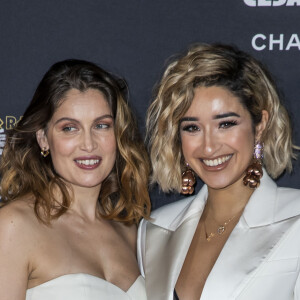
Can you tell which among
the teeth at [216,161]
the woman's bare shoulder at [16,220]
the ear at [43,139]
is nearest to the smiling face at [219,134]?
the teeth at [216,161]

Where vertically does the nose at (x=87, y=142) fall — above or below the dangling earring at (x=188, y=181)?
above

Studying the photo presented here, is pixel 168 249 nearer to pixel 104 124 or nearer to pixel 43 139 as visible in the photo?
pixel 104 124

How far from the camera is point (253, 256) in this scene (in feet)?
7.64

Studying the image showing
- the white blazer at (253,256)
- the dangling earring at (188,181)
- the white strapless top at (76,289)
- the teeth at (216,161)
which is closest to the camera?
the white blazer at (253,256)

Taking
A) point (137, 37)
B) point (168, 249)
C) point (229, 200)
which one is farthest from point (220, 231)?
point (137, 37)

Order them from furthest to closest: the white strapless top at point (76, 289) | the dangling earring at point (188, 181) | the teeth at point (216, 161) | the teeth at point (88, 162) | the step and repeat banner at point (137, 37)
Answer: the step and repeat banner at point (137, 37), the dangling earring at point (188, 181), the teeth at point (88, 162), the teeth at point (216, 161), the white strapless top at point (76, 289)

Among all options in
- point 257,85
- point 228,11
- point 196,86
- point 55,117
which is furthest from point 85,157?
point 228,11

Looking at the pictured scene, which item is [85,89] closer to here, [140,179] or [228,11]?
[140,179]

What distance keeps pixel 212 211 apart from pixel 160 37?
86 centimetres

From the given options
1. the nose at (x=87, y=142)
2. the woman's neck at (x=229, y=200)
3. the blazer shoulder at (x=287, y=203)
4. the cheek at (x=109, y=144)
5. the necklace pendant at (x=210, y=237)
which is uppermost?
the nose at (x=87, y=142)

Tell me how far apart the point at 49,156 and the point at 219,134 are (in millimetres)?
734

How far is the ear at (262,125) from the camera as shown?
8.41ft

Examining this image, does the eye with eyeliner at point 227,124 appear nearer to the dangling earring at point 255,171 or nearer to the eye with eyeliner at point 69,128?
the dangling earring at point 255,171

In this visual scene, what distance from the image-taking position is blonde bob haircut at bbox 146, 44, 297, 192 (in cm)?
252
